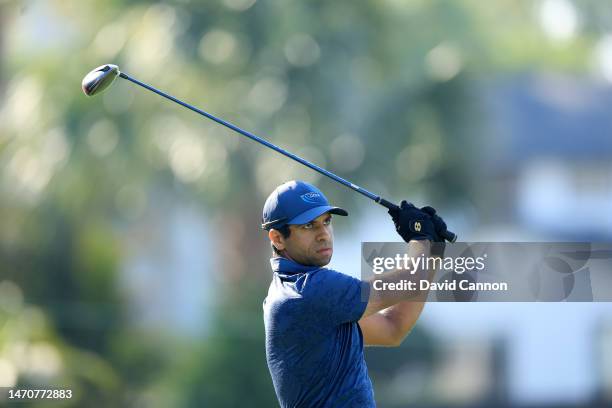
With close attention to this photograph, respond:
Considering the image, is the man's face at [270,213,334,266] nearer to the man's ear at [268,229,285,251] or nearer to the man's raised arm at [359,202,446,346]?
the man's ear at [268,229,285,251]

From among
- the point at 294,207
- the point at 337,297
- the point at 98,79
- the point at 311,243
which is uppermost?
the point at 98,79

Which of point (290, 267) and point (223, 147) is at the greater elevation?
point (223, 147)

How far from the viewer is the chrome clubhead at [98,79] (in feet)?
20.7

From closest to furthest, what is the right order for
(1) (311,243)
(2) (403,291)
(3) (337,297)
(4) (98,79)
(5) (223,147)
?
(3) (337,297)
(2) (403,291)
(1) (311,243)
(4) (98,79)
(5) (223,147)

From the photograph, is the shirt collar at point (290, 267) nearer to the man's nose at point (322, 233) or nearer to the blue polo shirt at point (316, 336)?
the blue polo shirt at point (316, 336)

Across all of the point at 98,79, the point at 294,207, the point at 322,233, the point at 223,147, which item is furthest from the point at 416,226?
the point at 223,147

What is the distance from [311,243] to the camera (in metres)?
5.41

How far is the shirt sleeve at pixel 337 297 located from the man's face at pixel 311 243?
0.20 m

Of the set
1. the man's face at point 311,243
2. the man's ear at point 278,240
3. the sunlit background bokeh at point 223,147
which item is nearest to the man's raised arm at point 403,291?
the man's face at point 311,243

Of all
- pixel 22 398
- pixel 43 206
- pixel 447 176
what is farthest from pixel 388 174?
pixel 22 398

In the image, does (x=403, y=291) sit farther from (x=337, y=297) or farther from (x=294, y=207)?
(x=294, y=207)

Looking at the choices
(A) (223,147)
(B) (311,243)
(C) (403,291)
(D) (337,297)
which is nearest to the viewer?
(D) (337,297)

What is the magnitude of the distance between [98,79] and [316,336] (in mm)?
1882

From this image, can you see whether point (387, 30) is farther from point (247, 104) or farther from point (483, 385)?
point (483, 385)
